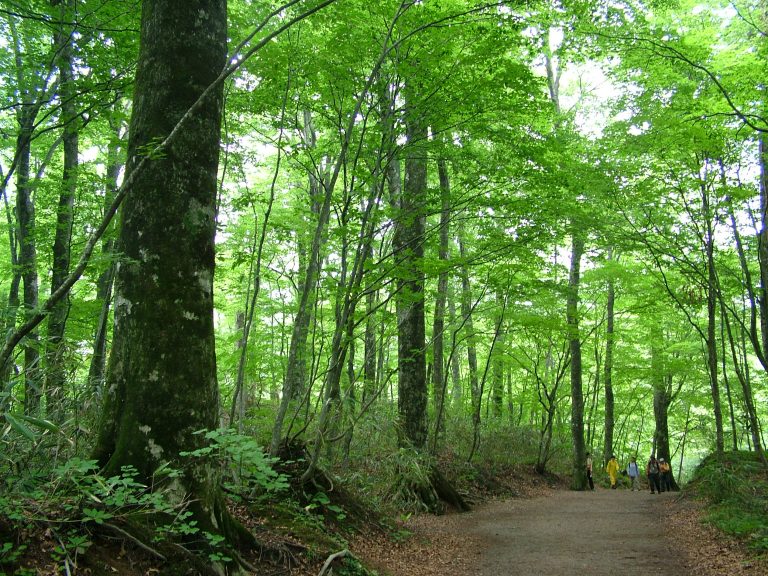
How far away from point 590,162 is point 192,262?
1029cm

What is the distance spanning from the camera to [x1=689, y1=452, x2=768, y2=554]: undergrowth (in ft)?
23.0

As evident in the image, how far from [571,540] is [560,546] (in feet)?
1.60

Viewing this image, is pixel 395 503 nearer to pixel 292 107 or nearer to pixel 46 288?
pixel 292 107

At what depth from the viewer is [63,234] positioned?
852cm

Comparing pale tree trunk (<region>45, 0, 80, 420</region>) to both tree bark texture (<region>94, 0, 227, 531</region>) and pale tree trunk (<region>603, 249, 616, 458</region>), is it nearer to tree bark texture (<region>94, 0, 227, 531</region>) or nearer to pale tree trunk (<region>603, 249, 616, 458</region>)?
tree bark texture (<region>94, 0, 227, 531</region>)

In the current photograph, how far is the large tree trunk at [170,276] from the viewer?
11.3 ft

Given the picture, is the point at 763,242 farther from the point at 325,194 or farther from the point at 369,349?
the point at 325,194

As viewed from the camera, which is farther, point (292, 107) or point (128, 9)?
point (292, 107)

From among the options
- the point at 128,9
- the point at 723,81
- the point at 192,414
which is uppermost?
the point at 723,81

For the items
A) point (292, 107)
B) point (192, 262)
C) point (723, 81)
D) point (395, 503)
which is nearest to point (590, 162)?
point (723, 81)

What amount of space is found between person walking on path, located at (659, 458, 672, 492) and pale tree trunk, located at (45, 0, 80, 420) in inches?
647

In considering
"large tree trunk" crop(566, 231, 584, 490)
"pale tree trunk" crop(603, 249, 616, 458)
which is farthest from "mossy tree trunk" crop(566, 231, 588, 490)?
"pale tree trunk" crop(603, 249, 616, 458)

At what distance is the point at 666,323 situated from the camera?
20.1 meters

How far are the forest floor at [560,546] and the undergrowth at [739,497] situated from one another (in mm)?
244
